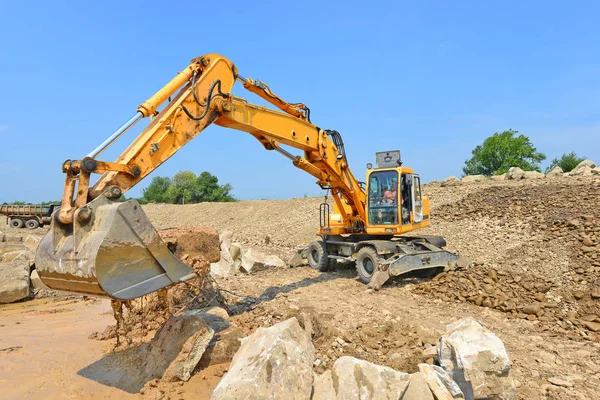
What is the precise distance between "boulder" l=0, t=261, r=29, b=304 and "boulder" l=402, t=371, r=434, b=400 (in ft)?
29.6

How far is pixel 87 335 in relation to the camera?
6.32 metres

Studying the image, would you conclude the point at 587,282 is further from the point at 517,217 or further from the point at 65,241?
the point at 65,241

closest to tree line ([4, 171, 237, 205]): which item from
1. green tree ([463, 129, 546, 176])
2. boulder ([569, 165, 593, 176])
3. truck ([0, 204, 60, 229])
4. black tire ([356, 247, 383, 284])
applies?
truck ([0, 204, 60, 229])

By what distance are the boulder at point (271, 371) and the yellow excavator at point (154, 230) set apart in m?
1.16

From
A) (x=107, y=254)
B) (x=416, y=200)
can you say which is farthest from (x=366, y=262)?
(x=107, y=254)

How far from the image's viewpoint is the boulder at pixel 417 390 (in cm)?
336

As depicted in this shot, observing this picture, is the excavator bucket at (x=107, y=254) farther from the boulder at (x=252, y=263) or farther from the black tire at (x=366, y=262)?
the boulder at (x=252, y=263)

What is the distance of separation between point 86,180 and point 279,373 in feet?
8.78

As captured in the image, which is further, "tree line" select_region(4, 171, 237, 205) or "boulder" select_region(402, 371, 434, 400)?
"tree line" select_region(4, 171, 237, 205)

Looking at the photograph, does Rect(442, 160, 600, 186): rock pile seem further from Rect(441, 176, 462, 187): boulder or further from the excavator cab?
the excavator cab

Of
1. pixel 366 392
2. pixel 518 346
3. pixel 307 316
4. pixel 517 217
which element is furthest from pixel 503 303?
pixel 517 217

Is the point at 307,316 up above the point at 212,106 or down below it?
below

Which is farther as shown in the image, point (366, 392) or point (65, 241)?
point (65, 241)

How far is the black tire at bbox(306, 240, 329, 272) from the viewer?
10.4m
